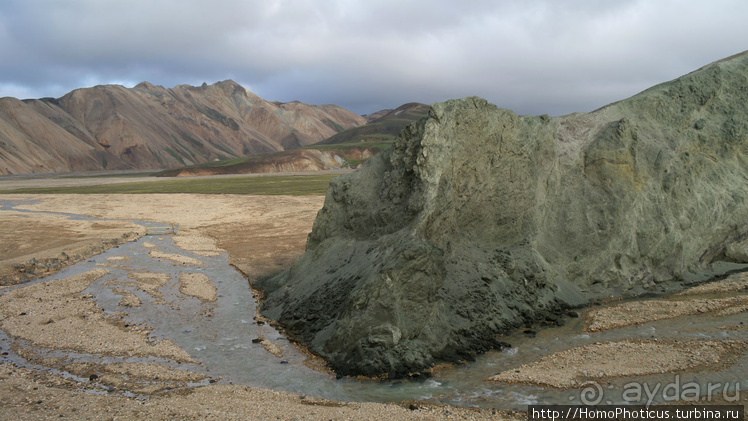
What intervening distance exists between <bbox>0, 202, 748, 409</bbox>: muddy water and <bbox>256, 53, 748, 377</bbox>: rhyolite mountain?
78 centimetres

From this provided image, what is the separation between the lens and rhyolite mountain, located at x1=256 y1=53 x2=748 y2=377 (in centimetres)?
1386

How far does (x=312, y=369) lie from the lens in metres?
12.9

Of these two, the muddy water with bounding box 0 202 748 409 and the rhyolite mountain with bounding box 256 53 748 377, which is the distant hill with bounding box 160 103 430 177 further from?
the muddy water with bounding box 0 202 748 409

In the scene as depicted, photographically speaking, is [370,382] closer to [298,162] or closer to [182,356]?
[182,356]

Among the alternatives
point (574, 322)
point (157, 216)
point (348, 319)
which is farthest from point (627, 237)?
point (157, 216)

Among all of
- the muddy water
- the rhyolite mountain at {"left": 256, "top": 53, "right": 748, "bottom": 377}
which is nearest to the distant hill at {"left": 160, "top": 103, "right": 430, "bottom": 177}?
the rhyolite mountain at {"left": 256, "top": 53, "right": 748, "bottom": 377}

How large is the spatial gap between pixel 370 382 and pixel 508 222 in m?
8.41

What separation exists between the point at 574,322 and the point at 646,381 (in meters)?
4.68

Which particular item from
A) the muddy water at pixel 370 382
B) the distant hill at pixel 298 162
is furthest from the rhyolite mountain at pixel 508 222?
the distant hill at pixel 298 162

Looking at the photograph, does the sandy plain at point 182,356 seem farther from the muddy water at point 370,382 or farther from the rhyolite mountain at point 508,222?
the rhyolite mountain at point 508,222

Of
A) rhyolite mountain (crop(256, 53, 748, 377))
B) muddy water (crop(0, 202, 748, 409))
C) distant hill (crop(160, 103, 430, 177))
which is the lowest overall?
muddy water (crop(0, 202, 748, 409))

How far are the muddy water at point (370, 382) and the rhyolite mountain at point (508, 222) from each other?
78 centimetres

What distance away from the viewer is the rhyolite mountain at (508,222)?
13859mm

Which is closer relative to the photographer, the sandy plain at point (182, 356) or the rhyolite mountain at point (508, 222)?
the sandy plain at point (182, 356)
